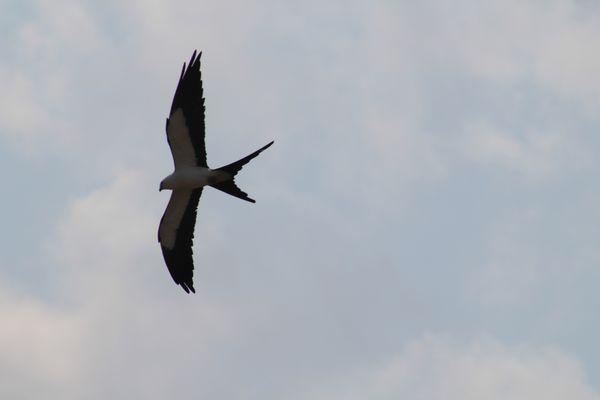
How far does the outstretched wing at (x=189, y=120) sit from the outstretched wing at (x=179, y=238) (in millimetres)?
1212

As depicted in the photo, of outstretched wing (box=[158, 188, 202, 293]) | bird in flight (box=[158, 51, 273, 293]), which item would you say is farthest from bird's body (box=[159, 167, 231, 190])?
outstretched wing (box=[158, 188, 202, 293])

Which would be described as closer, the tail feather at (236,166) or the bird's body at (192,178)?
the tail feather at (236,166)

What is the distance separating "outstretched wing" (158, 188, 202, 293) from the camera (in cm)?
2898

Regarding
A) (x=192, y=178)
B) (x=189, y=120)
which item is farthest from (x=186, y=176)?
(x=189, y=120)

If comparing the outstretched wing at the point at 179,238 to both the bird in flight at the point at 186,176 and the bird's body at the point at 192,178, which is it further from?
the bird's body at the point at 192,178

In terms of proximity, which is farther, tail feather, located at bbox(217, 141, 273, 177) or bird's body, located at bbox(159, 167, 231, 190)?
bird's body, located at bbox(159, 167, 231, 190)

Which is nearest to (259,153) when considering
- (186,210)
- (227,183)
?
(227,183)

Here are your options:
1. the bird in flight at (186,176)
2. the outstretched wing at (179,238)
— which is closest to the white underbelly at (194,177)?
the bird in flight at (186,176)

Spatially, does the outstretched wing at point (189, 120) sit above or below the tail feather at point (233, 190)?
above

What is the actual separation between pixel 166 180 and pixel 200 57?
9.74 ft

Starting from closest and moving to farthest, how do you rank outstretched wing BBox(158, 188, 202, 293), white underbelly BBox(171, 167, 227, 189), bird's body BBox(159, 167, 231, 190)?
bird's body BBox(159, 167, 231, 190) → white underbelly BBox(171, 167, 227, 189) → outstretched wing BBox(158, 188, 202, 293)

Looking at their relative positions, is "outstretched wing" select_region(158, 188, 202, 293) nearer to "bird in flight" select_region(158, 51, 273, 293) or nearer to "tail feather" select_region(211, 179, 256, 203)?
"bird in flight" select_region(158, 51, 273, 293)

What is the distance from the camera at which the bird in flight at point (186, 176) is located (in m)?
27.2

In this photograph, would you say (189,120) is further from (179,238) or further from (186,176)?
(179,238)
